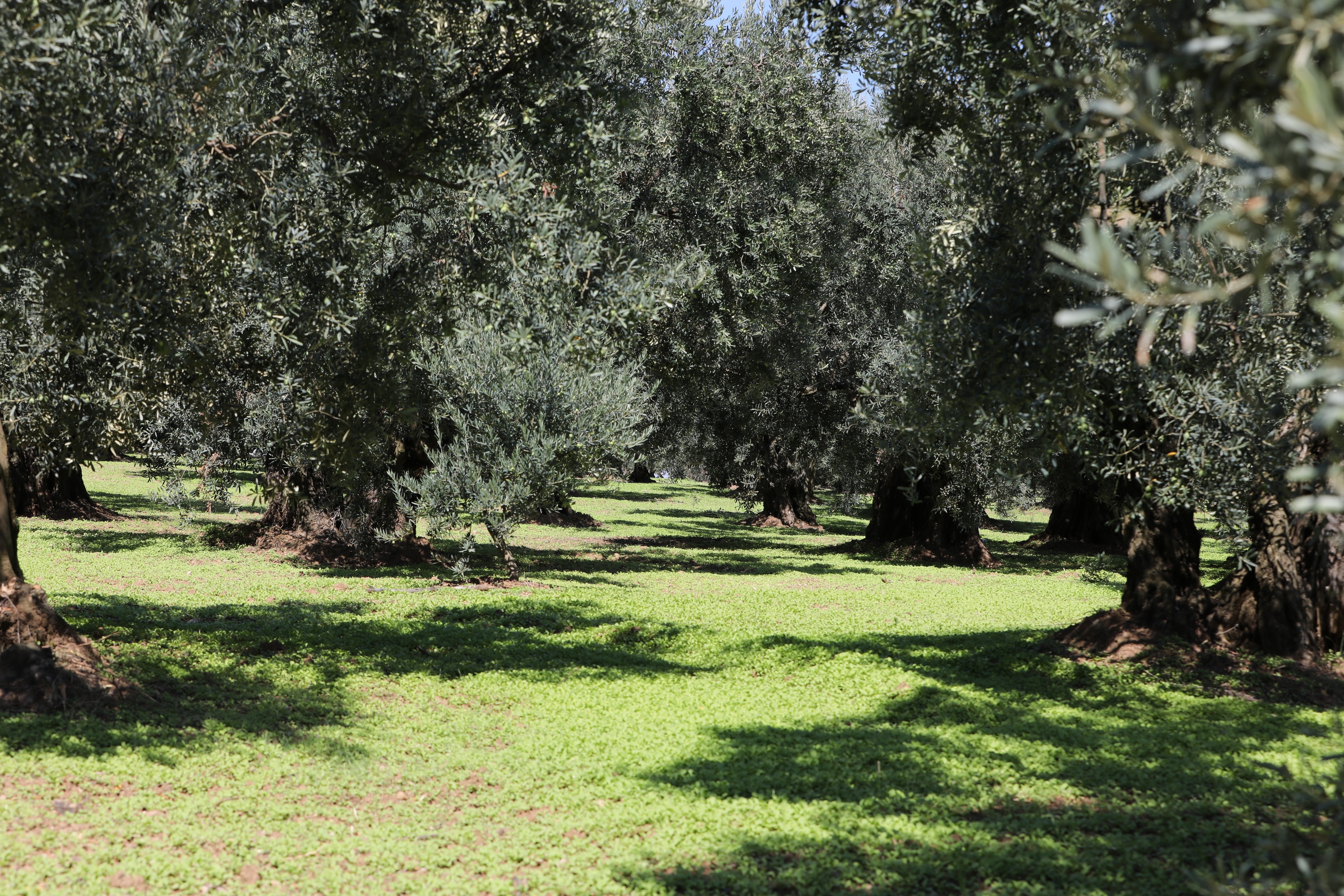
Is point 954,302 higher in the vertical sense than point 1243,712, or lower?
higher

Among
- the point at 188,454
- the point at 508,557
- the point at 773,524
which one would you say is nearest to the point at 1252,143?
the point at 508,557

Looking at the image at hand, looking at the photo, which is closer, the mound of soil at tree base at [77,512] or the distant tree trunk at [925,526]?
the distant tree trunk at [925,526]

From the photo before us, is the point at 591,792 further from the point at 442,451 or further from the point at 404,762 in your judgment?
the point at 442,451

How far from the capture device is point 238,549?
24.7 meters

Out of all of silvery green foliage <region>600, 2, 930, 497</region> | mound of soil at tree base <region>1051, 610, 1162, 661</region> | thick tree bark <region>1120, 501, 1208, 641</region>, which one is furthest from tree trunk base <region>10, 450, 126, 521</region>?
thick tree bark <region>1120, 501, 1208, 641</region>

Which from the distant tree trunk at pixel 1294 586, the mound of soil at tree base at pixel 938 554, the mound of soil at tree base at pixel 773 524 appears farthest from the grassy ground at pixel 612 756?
the mound of soil at tree base at pixel 773 524

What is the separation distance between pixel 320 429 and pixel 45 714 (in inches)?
146

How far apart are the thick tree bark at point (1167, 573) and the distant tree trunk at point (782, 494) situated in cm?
2338

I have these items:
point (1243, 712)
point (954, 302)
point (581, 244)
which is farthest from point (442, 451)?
point (1243, 712)

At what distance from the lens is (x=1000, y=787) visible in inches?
342

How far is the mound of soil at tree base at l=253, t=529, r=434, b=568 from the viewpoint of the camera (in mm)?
23094

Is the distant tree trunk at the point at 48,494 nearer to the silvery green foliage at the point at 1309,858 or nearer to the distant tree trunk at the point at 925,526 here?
the distant tree trunk at the point at 925,526

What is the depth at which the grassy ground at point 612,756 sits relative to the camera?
6891 mm

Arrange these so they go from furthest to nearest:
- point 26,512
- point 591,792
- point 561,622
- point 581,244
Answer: point 26,512 < point 561,622 < point 581,244 < point 591,792
